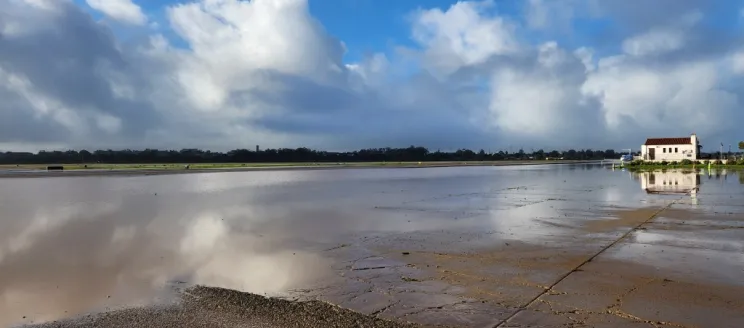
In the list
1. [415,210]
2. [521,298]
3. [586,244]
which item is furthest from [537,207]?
[521,298]

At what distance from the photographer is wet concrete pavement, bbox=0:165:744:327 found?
22.9 ft

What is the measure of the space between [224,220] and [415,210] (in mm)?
7493

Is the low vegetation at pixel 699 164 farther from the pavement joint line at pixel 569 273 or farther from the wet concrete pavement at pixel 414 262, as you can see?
the pavement joint line at pixel 569 273

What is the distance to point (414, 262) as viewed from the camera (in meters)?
10.1

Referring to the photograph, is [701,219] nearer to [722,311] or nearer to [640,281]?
[640,281]

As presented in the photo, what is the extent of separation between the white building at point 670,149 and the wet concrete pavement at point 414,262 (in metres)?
71.8

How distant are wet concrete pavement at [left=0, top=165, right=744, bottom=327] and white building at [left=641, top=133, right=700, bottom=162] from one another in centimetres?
7183

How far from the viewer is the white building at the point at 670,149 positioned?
267ft

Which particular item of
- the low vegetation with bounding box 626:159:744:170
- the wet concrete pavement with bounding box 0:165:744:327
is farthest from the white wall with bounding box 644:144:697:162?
the wet concrete pavement with bounding box 0:165:744:327

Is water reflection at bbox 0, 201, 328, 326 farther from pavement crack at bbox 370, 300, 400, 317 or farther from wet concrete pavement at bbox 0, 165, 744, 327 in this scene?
pavement crack at bbox 370, 300, 400, 317

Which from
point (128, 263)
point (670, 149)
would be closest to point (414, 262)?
point (128, 263)

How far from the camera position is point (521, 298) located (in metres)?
7.29

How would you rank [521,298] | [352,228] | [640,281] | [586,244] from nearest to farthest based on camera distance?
[521,298]
[640,281]
[586,244]
[352,228]

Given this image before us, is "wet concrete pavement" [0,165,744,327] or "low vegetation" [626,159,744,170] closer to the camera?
"wet concrete pavement" [0,165,744,327]
